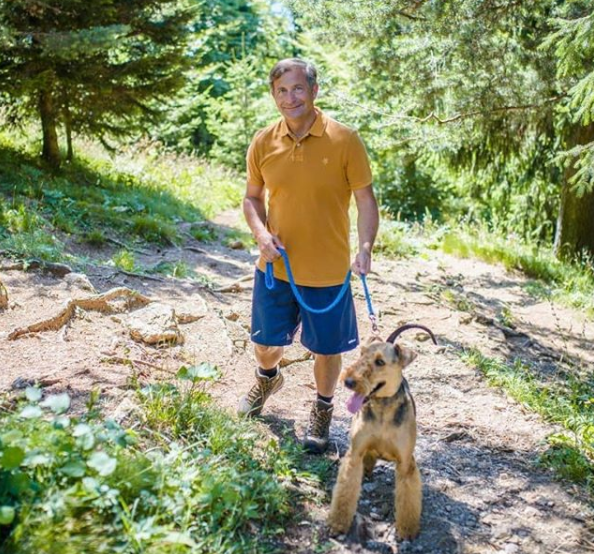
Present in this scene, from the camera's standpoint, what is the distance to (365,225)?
3.52 meters

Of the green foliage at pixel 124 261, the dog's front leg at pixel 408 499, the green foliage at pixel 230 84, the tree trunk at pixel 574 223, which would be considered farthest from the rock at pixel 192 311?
the green foliage at pixel 230 84

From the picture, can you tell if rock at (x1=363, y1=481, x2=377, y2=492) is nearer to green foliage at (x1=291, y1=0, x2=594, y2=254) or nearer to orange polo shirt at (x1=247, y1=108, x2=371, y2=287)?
orange polo shirt at (x1=247, y1=108, x2=371, y2=287)

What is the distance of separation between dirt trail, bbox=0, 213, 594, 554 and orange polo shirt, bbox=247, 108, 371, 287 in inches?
45.8

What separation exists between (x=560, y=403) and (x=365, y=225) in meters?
2.25

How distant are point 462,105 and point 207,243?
382 centimetres

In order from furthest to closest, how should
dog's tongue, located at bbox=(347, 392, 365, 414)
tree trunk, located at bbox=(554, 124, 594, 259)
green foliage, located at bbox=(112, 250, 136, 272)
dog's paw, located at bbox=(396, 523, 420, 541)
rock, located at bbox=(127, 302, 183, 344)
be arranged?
tree trunk, located at bbox=(554, 124, 594, 259), green foliage, located at bbox=(112, 250, 136, 272), rock, located at bbox=(127, 302, 183, 344), dog's paw, located at bbox=(396, 523, 420, 541), dog's tongue, located at bbox=(347, 392, 365, 414)

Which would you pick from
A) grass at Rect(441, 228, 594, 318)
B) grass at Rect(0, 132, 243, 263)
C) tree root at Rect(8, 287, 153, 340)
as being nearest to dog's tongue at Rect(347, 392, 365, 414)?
tree root at Rect(8, 287, 153, 340)

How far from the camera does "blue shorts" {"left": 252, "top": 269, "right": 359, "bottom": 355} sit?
357cm

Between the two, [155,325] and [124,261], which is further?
[124,261]

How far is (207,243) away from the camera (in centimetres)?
905

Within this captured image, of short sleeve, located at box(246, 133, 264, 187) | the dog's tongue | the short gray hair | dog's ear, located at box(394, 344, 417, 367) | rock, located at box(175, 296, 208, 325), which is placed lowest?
rock, located at box(175, 296, 208, 325)

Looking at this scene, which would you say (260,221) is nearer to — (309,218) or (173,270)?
(309,218)

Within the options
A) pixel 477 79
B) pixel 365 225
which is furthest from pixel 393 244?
pixel 365 225

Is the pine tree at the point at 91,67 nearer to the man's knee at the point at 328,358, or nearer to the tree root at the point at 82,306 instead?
the tree root at the point at 82,306
